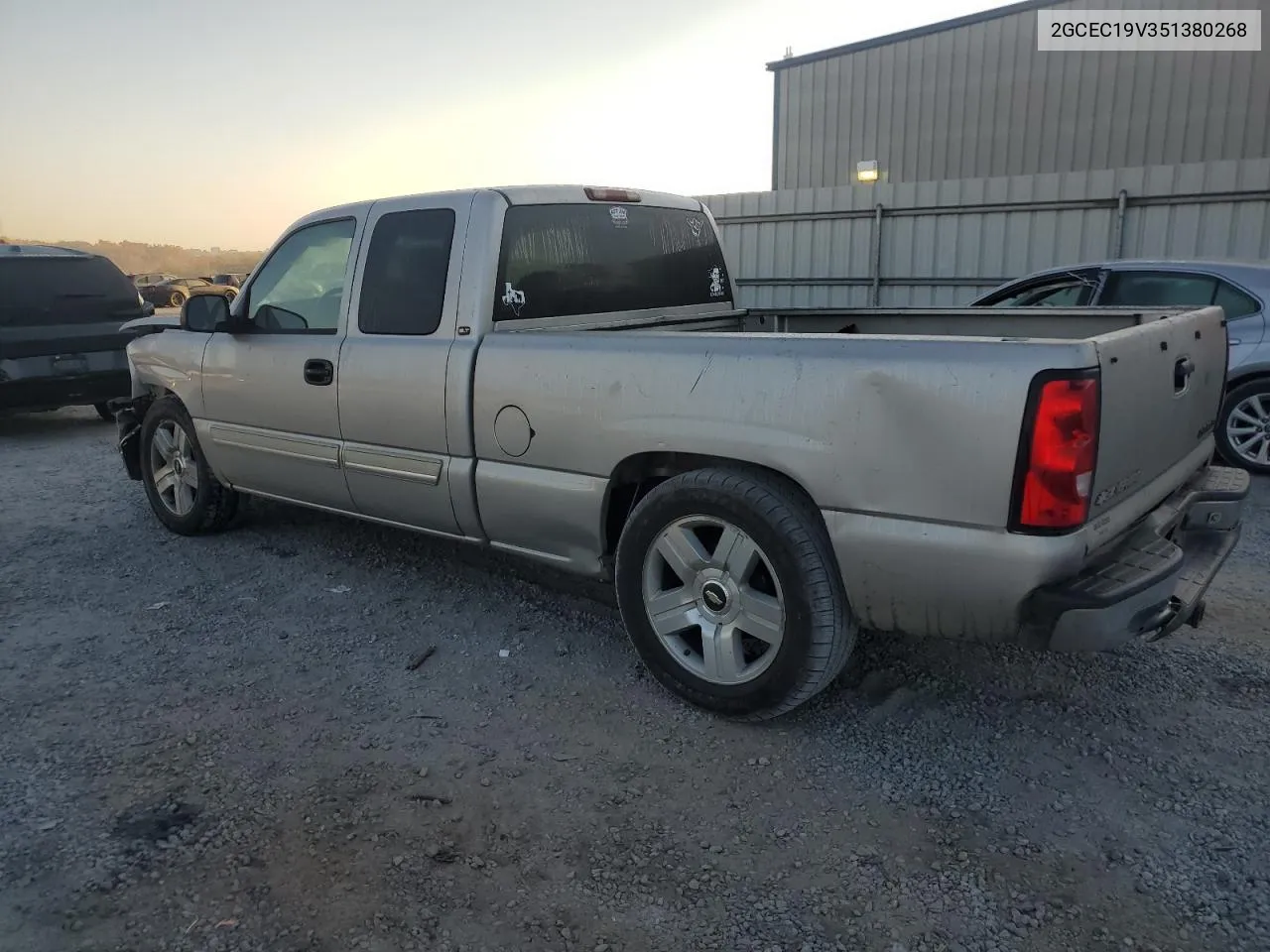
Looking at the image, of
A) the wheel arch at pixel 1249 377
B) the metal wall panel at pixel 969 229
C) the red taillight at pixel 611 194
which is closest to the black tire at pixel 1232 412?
the wheel arch at pixel 1249 377

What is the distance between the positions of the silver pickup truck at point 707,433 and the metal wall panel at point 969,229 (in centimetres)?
517

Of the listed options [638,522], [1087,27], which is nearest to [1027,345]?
[638,522]

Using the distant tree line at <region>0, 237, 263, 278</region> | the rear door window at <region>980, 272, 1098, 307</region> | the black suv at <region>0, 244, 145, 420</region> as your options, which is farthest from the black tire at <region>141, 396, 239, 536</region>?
the distant tree line at <region>0, 237, 263, 278</region>

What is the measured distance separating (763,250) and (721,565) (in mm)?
10670

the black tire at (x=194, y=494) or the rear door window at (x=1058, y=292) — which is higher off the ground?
the rear door window at (x=1058, y=292)

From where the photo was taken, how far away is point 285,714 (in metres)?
3.41

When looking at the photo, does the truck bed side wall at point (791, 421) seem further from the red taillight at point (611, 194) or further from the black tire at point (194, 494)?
the black tire at point (194, 494)

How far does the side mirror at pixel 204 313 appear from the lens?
→ 4883 millimetres

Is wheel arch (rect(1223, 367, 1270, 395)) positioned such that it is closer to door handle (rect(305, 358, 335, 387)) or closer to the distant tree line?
door handle (rect(305, 358, 335, 387))

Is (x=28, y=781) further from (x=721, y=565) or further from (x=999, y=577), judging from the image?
(x=999, y=577)

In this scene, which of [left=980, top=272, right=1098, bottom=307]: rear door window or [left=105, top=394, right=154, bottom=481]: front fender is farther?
[left=980, top=272, right=1098, bottom=307]: rear door window

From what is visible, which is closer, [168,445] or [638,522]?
[638,522]

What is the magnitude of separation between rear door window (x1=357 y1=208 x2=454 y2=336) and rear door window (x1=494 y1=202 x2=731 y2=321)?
0.99 feet

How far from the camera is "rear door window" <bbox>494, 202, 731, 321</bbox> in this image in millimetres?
3951
